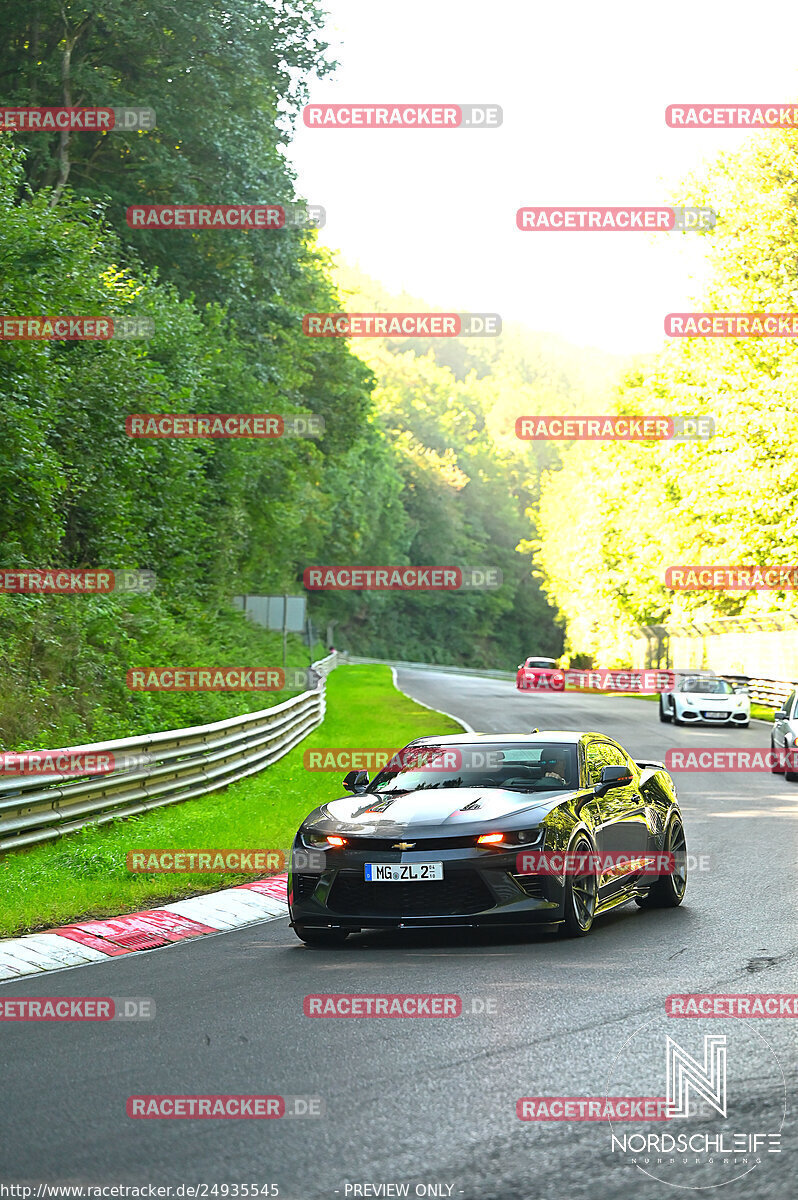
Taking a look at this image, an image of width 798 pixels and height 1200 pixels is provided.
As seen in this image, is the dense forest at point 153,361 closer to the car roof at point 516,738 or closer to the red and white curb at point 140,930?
the red and white curb at point 140,930

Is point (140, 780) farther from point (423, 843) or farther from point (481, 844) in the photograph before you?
point (481, 844)

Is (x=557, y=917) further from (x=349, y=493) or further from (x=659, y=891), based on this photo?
(x=349, y=493)

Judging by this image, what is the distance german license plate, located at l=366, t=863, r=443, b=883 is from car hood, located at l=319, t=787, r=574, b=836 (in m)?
0.26

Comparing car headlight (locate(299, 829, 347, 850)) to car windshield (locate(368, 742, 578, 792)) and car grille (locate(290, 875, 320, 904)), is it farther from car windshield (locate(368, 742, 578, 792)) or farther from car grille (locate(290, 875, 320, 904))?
car windshield (locate(368, 742, 578, 792))

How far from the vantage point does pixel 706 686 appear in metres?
36.8

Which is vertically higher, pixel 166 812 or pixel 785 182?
pixel 785 182

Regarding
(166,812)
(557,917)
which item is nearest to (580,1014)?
(557,917)

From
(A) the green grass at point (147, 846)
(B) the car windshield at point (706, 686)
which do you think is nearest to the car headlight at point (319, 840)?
(A) the green grass at point (147, 846)

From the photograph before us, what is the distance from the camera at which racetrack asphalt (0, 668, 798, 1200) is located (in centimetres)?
462

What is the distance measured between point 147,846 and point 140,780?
1.86 m

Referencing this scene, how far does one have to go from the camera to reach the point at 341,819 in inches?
374

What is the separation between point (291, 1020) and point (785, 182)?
42.5 m

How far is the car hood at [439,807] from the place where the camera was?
Result: 9.12m

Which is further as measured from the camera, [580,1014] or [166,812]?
[166,812]
